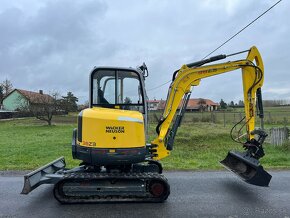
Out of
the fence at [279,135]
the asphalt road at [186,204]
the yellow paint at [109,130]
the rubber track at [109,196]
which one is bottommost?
the asphalt road at [186,204]

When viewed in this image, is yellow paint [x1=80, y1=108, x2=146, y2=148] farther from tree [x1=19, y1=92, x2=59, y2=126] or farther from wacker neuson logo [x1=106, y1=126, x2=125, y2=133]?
tree [x1=19, y1=92, x2=59, y2=126]

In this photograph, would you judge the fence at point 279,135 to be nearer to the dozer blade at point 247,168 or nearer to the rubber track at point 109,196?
the dozer blade at point 247,168

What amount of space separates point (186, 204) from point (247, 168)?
200cm

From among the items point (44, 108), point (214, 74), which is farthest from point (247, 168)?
point (44, 108)

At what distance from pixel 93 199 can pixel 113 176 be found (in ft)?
2.03

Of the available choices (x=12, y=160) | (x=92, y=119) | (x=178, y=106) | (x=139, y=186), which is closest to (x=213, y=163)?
(x=178, y=106)

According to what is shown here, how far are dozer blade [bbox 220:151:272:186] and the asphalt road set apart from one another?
14.0 inches

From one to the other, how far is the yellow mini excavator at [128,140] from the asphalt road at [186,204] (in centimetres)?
31

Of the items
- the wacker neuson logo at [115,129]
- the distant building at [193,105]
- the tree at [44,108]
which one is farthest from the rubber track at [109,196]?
the tree at [44,108]

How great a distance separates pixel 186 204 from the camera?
6266mm

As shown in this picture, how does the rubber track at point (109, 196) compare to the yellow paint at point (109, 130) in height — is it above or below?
below

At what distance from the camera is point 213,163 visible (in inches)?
430

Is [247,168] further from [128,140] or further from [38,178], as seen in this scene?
[38,178]

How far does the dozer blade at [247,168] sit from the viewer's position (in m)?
6.71
